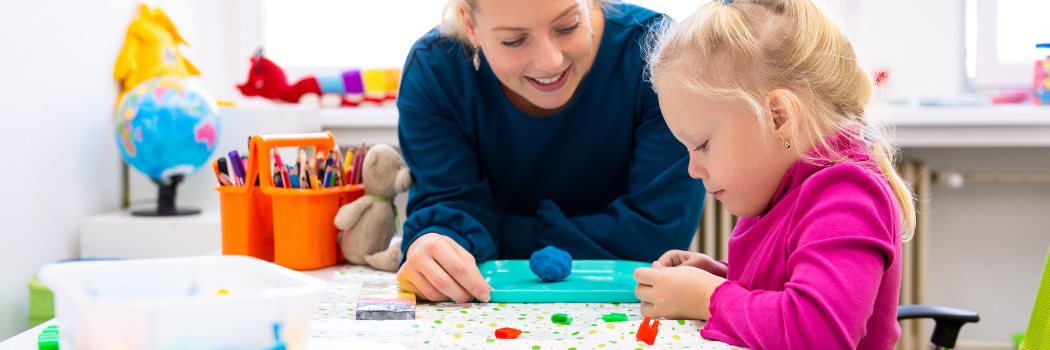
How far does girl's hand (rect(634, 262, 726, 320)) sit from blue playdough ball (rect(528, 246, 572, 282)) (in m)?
0.15

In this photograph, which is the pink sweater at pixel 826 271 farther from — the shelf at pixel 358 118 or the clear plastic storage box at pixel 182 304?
the shelf at pixel 358 118

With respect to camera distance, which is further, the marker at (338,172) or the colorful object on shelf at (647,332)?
the marker at (338,172)

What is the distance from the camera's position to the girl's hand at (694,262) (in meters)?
0.85

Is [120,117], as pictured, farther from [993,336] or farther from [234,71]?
[993,336]

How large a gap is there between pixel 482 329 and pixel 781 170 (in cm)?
32

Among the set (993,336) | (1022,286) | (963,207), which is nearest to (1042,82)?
(963,207)

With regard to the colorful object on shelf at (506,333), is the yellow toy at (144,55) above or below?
above

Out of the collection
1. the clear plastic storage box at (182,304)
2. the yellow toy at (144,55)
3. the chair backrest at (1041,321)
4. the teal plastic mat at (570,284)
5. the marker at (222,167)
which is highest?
the yellow toy at (144,55)

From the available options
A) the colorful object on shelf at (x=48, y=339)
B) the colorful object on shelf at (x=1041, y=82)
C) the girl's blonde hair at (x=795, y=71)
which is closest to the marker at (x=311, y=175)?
the colorful object on shelf at (x=48, y=339)

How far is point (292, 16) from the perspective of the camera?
2227mm

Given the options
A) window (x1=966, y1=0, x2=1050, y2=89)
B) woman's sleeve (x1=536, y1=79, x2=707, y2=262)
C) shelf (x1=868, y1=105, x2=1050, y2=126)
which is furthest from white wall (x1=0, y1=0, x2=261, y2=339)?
window (x1=966, y1=0, x2=1050, y2=89)

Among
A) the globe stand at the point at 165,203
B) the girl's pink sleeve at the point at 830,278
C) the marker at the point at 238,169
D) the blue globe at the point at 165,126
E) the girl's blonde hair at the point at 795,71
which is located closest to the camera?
the girl's pink sleeve at the point at 830,278

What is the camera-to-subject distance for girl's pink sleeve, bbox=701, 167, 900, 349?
58cm

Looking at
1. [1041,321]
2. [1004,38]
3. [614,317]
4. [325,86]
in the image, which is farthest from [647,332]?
[1004,38]
